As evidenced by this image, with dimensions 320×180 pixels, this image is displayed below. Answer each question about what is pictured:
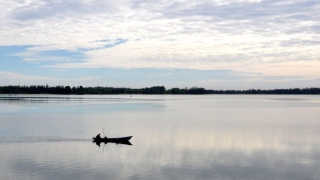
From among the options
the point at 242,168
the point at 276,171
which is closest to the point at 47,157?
the point at 242,168

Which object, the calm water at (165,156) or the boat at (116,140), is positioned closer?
the calm water at (165,156)

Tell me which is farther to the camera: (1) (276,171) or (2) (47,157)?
(2) (47,157)

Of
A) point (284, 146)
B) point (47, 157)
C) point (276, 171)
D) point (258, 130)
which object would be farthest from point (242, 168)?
point (258, 130)

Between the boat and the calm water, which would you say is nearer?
the calm water

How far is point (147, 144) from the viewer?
826 inches

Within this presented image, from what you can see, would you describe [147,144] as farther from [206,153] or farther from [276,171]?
[276,171]

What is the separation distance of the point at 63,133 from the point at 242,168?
14.6 m

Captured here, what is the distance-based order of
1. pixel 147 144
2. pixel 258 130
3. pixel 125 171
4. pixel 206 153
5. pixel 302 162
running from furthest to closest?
1. pixel 258 130
2. pixel 147 144
3. pixel 206 153
4. pixel 302 162
5. pixel 125 171

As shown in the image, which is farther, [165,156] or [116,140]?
[116,140]

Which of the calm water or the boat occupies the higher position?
the boat

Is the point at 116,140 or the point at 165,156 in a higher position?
the point at 116,140

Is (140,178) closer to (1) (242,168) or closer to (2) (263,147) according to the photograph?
(1) (242,168)

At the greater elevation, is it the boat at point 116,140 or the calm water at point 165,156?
the boat at point 116,140

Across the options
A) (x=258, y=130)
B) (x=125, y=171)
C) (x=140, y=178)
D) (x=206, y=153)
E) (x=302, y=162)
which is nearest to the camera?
(x=140, y=178)
